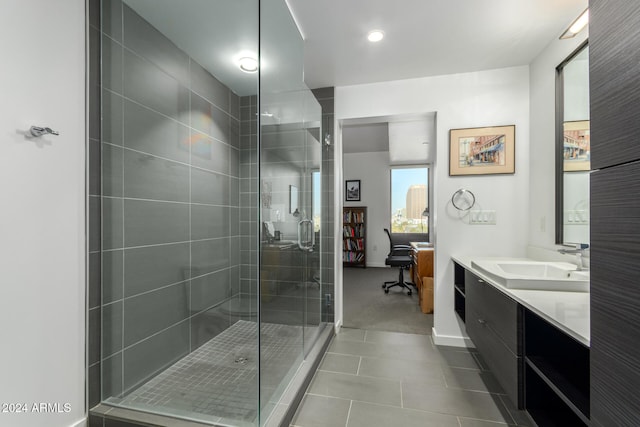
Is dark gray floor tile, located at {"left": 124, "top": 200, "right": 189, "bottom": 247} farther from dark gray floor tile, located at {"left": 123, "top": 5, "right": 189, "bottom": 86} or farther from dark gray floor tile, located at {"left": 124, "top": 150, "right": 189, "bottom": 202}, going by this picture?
dark gray floor tile, located at {"left": 123, "top": 5, "right": 189, "bottom": 86}

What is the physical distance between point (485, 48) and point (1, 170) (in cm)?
296

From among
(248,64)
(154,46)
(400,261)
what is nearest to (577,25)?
(248,64)

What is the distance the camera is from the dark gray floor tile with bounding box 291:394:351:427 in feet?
5.23

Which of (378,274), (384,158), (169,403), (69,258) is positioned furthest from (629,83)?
(384,158)

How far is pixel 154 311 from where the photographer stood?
69.2 inches

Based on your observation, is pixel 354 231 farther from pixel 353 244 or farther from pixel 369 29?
pixel 369 29

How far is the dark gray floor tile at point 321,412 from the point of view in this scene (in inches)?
62.8

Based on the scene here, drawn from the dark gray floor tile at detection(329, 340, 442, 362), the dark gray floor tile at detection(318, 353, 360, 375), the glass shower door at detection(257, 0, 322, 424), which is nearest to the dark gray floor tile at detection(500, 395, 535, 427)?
the dark gray floor tile at detection(329, 340, 442, 362)

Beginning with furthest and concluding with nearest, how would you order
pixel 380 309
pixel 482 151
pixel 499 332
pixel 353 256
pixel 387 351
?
pixel 353 256 → pixel 380 309 → pixel 482 151 → pixel 387 351 → pixel 499 332

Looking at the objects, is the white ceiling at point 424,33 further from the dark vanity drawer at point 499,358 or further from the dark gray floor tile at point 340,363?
the dark gray floor tile at point 340,363

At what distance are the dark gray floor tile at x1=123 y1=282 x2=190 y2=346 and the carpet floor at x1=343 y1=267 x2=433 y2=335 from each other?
177 centimetres

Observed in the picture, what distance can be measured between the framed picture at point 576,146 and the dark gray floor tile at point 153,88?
2.59 meters

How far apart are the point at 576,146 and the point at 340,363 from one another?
227cm

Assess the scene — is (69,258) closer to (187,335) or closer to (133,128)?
(133,128)
